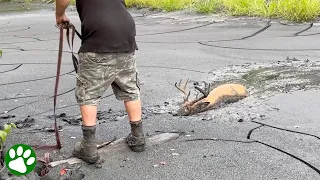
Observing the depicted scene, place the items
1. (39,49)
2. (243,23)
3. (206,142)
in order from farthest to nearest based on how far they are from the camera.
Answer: (243,23), (39,49), (206,142)

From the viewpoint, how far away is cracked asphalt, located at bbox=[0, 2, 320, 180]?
8.79ft

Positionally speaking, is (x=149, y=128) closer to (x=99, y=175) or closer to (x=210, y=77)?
(x=99, y=175)

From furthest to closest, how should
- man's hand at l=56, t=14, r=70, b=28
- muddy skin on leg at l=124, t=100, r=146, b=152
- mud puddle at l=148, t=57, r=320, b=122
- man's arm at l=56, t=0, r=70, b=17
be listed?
mud puddle at l=148, t=57, r=320, b=122
muddy skin on leg at l=124, t=100, r=146, b=152
man's hand at l=56, t=14, r=70, b=28
man's arm at l=56, t=0, r=70, b=17

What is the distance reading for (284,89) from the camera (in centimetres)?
424

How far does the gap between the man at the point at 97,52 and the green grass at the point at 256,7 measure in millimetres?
6767

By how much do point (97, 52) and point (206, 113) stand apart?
127cm

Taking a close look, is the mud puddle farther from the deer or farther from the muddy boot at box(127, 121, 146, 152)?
the muddy boot at box(127, 121, 146, 152)

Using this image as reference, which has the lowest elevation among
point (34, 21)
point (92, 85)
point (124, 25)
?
point (34, 21)

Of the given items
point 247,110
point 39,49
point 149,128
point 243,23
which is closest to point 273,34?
point 243,23

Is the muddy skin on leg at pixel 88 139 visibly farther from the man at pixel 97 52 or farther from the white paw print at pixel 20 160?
the white paw print at pixel 20 160

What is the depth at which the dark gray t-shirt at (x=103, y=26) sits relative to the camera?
2633 millimetres

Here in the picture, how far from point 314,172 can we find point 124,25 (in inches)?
52.6

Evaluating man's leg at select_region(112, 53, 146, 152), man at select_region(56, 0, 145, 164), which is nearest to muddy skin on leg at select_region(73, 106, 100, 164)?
man at select_region(56, 0, 145, 164)

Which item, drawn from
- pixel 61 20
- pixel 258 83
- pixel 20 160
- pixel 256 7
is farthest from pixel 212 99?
pixel 256 7
